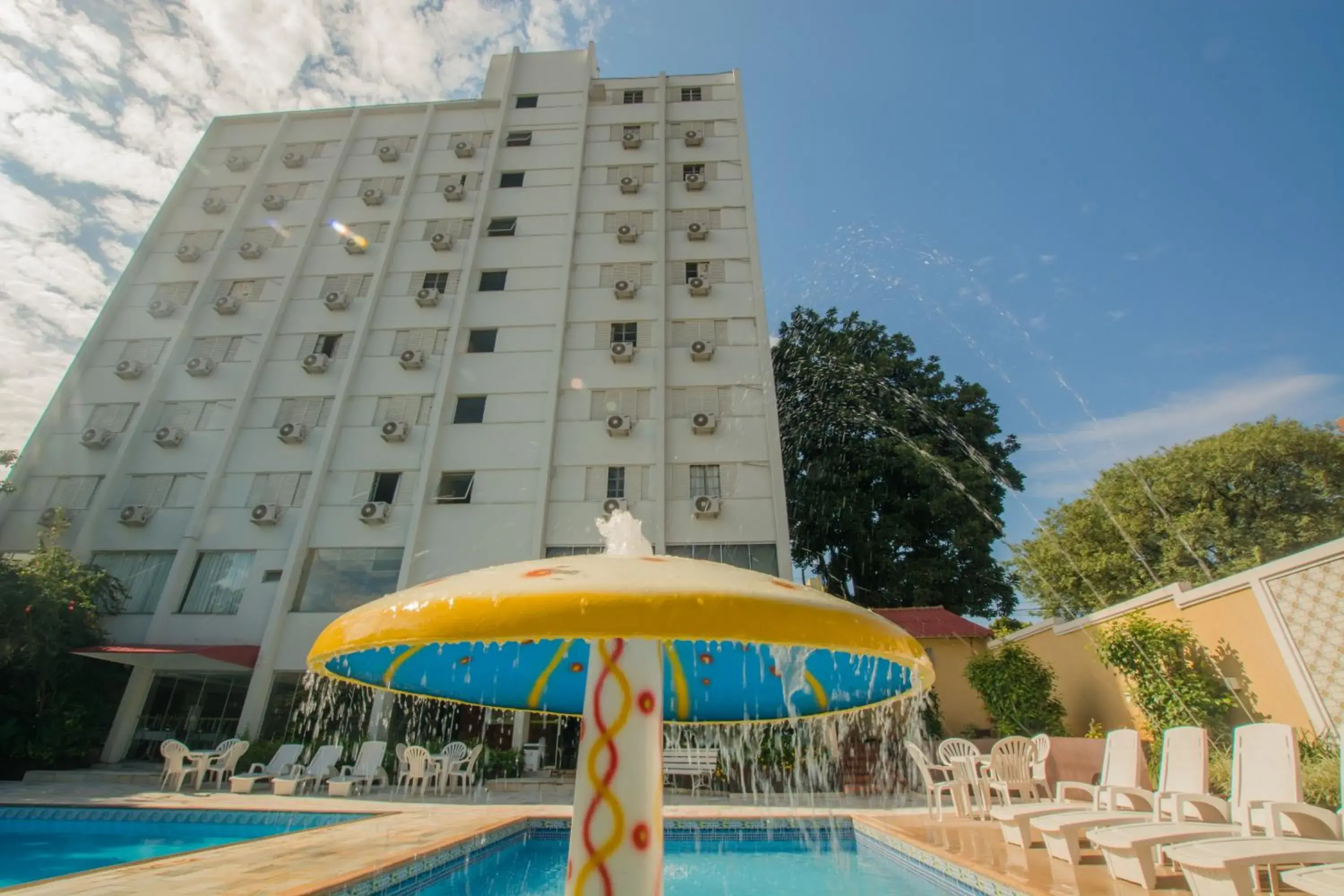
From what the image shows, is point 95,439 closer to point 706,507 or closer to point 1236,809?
point 706,507

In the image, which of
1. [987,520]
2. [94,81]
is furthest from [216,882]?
[987,520]

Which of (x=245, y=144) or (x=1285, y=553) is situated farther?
(x=245, y=144)

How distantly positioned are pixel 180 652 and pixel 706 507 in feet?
39.2

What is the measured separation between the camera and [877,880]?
231 inches

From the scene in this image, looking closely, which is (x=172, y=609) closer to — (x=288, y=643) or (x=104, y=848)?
(x=288, y=643)

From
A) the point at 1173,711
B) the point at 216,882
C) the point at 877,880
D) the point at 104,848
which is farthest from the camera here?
the point at 1173,711

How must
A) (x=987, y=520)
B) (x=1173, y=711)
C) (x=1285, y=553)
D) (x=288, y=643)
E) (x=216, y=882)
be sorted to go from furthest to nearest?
(x=987, y=520)
(x=1285, y=553)
(x=288, y=643)
(x=1173, y=711)
(x=216, y=882)

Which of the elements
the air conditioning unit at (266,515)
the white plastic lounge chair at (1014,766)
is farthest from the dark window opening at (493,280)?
the white plastic lounge chair at (1014,766)

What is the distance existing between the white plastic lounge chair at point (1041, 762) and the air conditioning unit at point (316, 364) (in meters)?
19.8

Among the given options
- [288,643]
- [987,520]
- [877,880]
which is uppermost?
[987,520]

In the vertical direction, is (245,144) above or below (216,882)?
above

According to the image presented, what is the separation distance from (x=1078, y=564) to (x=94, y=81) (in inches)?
1135

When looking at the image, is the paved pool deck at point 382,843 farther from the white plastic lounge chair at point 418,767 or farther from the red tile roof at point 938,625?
the red tile roof at point 938,625

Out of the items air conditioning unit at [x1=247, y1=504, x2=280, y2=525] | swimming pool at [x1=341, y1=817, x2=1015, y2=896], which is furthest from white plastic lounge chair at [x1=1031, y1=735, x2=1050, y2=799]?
air conditioning unit at [x1=247, y1=504, x2=280, y2=525]
